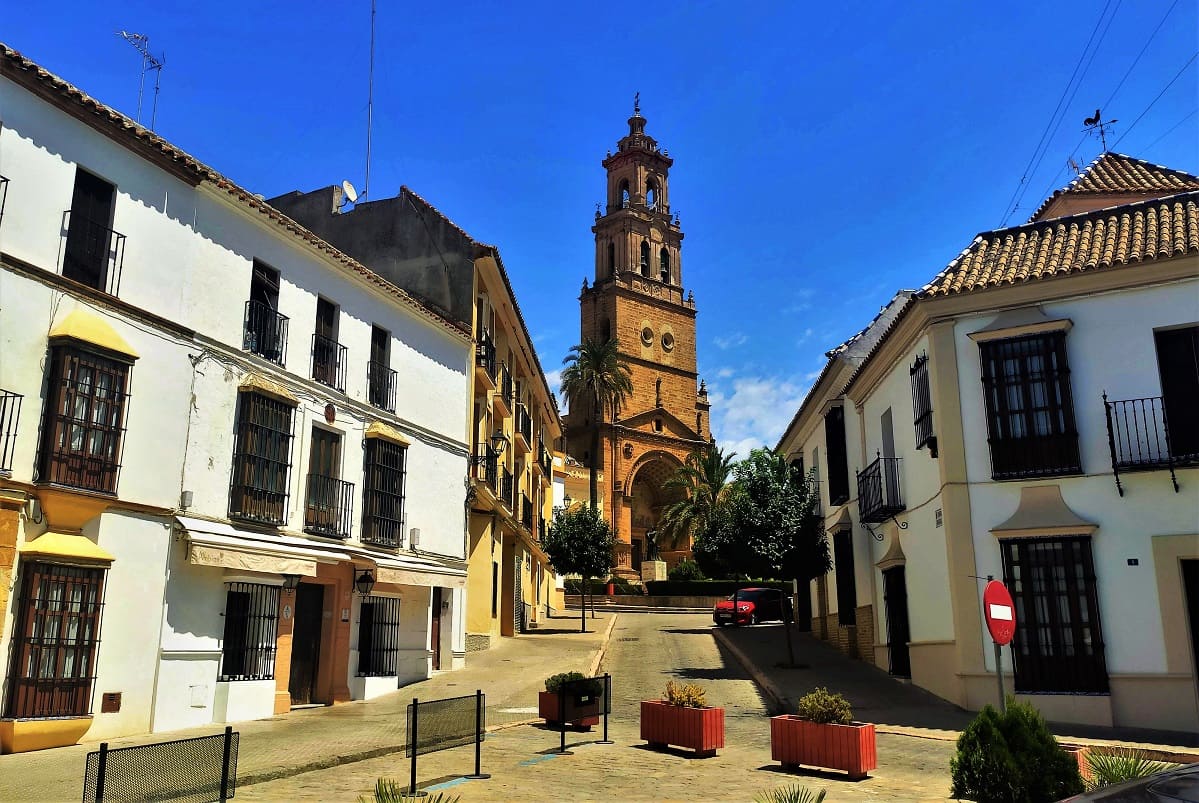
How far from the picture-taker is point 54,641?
38.4 feet

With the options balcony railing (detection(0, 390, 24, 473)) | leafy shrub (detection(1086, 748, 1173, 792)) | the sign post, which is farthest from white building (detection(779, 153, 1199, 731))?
balcony railing (detection(0, 390, 24, 473))

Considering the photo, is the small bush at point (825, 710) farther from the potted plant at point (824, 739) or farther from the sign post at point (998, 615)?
the sign post at point (998, 615)

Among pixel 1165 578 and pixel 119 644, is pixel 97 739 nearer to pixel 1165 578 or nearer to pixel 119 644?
pixel 119 644

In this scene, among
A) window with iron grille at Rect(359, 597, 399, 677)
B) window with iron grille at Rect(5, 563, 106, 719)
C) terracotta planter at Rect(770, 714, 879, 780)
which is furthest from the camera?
window with iron grille at Rect(359, 597, 399, 677)

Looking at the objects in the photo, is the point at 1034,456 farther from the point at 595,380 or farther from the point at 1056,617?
the point at 595,380

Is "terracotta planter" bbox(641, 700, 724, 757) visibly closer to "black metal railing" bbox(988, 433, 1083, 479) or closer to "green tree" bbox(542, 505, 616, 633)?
"black metal railing" bbox(988, 433, 1083, 479)

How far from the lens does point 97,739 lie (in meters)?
12.1

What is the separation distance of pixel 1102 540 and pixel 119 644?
15.2 metres

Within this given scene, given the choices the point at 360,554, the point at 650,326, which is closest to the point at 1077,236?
the point at 360,554

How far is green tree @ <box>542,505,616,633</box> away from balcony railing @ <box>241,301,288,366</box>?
59.8 feet

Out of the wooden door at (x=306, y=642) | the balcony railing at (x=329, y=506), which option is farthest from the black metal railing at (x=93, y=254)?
the wooden door at (x=306, y=642)

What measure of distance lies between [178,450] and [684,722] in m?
8.80

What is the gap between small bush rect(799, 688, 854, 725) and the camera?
10.5 m

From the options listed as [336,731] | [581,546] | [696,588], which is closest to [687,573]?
[696,588]
